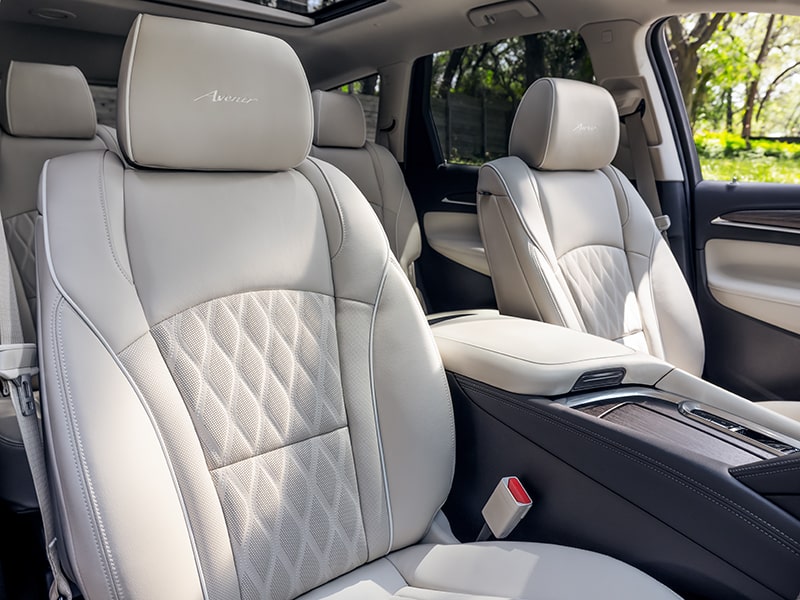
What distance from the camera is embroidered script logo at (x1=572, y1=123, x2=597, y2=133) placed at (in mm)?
2045

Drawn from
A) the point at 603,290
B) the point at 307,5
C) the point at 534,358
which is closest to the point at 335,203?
the point at 534,358

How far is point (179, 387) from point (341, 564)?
414 millimetres

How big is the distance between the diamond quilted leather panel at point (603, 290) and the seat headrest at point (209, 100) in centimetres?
102

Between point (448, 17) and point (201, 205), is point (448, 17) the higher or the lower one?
the higher one

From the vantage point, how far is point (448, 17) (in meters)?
2.92

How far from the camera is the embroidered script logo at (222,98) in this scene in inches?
45.2

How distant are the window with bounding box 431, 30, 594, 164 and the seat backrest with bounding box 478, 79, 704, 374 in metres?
A: 0.86

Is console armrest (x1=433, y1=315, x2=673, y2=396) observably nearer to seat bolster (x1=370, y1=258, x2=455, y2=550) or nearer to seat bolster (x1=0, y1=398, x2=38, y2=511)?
seat bolster (x1=370, y1=258, x2=455, y2=550)

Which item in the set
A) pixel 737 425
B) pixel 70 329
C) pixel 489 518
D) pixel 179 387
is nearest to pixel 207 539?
pixel 179 387

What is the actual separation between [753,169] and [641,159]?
40cm

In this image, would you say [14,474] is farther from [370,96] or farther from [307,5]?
[370,96]

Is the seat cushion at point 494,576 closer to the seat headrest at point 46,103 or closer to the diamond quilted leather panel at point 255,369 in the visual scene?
the diamond quilted leather panel at point 255,369

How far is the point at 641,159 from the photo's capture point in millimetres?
2682

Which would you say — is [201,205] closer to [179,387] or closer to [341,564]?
[179,387]
